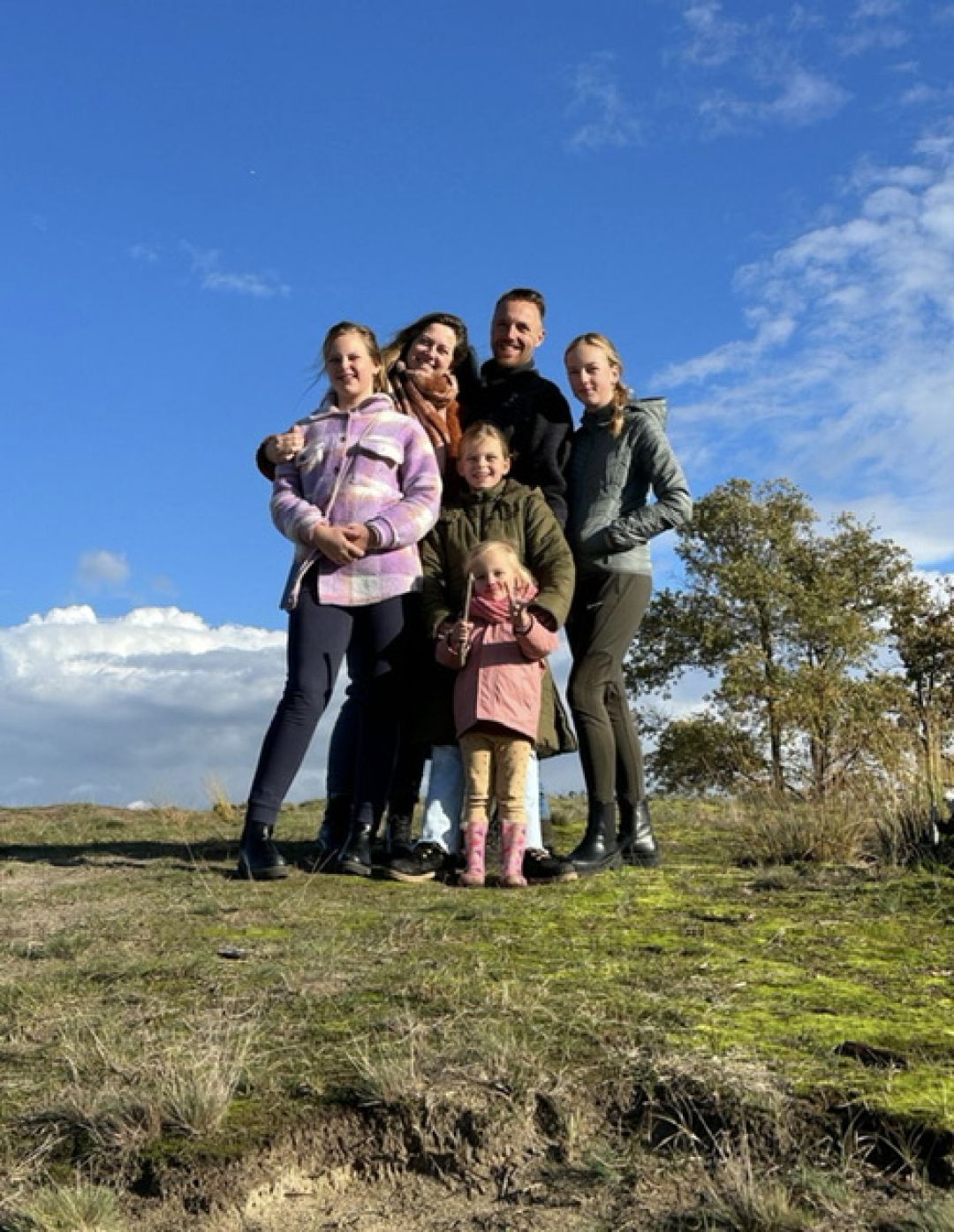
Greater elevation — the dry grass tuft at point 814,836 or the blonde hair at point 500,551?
the blonde hair at point 500,551

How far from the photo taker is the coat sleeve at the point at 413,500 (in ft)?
20.0

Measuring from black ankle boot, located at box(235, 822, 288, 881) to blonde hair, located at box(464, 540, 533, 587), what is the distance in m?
1.69

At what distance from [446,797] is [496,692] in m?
0.79

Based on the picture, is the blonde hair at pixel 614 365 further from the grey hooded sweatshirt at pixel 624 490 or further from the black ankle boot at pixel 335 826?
the black ankle boot at pixel 335 826

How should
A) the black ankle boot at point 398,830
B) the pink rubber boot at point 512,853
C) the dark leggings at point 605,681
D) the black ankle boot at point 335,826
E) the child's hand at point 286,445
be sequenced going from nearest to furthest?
the pink rubber boot at point 512,853 → the dark leggings at point 605,681 → the child's hand at point 286,445 → the black ankle boot at point 398,830 → the black ankle boot at point 335,826

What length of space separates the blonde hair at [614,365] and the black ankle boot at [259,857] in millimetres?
2853

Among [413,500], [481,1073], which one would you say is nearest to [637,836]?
[413,500]

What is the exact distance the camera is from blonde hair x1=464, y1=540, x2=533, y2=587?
605cm

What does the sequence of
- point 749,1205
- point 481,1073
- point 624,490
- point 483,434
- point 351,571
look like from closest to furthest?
point 749,1205, point 481,1073, point 351,571, point 483,434, point 624,490

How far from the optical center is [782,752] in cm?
2139

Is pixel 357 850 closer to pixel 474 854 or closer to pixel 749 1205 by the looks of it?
pixel 474 854

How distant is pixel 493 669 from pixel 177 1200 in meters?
3.77

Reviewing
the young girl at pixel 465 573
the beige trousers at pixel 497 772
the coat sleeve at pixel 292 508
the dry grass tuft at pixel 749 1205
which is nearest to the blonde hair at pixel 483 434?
the young girl at pixel 465 573

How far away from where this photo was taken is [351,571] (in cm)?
616
